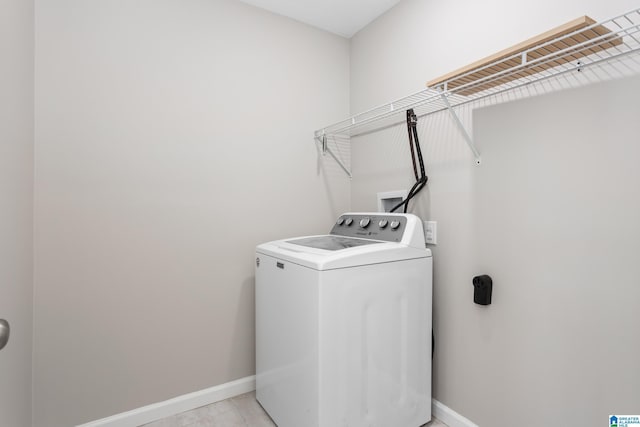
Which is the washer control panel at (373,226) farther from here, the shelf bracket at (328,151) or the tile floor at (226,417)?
the tile floor at (226,417)

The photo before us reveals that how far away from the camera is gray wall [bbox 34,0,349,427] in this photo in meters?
1.41

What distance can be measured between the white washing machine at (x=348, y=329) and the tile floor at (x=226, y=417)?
0.07 metres

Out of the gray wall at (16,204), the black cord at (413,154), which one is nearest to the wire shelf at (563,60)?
the black cord at (413,154)

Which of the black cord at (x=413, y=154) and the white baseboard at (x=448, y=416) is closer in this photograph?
the white baseboard at (x=448, y=416)

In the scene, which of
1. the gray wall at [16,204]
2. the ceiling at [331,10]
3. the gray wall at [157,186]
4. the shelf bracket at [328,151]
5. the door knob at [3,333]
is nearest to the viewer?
the door knob at [3,333]

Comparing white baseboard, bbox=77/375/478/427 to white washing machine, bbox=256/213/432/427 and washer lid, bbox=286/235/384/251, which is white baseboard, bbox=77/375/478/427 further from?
washer lid, bbox=286/235/384/251

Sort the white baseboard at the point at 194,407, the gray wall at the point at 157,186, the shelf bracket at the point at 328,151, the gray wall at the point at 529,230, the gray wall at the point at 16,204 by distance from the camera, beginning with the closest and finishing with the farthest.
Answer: the gray wall at the point at 16,204 → the gray wall at the point at 529,230 → the gray wall at the point at 157,186 → the white baseboard at the point at 194,407 → the shelf bracket at the point at 328,151

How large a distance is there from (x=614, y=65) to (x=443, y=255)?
96 centimetres

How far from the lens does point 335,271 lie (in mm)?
1234

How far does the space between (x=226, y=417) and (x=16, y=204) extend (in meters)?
1.34

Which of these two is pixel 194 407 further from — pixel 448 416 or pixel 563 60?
pixel 563 60

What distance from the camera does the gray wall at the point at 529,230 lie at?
1048 mm

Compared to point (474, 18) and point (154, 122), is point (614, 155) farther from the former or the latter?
point (154, 122)

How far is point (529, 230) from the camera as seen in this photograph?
1269 millimetres
